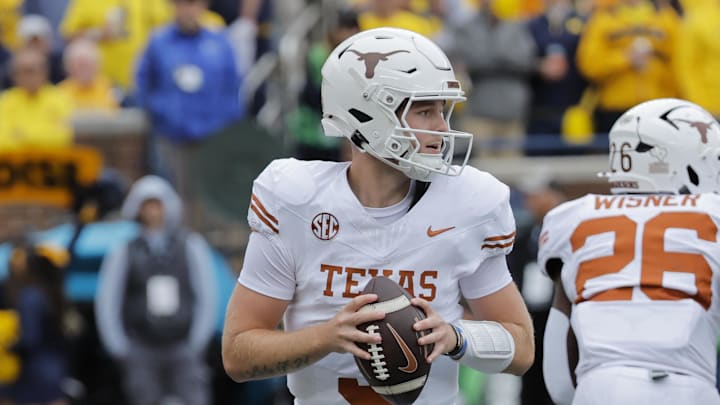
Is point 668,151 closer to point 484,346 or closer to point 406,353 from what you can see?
point 484,346

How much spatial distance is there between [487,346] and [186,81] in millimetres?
6686

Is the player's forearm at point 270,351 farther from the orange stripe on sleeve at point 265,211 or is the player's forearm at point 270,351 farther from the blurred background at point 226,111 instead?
the blurred background at point 226,111

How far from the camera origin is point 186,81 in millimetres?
10586

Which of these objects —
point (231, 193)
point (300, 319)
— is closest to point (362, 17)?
point (231, 193)

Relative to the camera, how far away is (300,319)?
173 inches

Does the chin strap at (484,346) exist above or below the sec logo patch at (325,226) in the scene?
below

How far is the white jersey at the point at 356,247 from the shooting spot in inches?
168

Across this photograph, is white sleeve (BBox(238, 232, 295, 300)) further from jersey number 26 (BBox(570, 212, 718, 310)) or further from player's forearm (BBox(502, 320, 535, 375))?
jersey number 26 (BBox(570, 212, 718, 310))

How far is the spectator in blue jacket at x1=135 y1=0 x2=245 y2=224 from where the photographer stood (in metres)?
10.6

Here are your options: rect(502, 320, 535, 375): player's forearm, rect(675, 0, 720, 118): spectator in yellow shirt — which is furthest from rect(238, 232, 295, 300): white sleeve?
rect(675, 0, 720, 118): spectator in yellow shirt

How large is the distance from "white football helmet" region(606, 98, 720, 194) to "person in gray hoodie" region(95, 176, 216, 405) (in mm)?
5237

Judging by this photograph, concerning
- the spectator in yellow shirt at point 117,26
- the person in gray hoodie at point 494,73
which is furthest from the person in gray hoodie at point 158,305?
the person in gray hoodie at point 494,73

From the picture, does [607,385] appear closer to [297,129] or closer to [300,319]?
[300,319]

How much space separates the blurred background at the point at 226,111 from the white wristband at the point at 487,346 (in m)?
5.47
